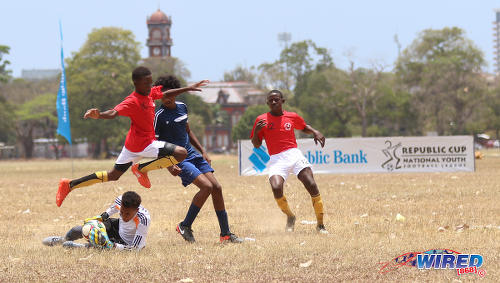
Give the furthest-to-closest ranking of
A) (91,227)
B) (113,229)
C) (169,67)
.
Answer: (169,67) → (113,229) → (91,227)

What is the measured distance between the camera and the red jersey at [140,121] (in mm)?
8617

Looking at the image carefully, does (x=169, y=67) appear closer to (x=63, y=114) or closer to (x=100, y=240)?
(x=63, y=114)

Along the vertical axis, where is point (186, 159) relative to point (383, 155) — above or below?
above

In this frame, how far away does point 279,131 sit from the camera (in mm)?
10719

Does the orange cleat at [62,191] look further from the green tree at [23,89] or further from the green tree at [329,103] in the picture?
the green tree at [23,89]

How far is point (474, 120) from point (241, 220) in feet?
252

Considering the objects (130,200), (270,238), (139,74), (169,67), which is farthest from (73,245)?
(169,67)

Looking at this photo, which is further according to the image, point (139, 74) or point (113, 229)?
point (113, 229)

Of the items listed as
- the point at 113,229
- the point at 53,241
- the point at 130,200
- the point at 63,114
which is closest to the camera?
the point at 130,200

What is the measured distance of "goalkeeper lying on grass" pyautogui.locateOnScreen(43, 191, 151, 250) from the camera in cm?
857

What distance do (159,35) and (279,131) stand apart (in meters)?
127

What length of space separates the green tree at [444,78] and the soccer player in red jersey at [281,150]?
73266 mm

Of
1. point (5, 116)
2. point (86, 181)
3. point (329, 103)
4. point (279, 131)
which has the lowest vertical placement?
point (86, 181)

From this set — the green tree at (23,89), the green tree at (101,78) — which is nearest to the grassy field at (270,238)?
the green tree at (101,78)
